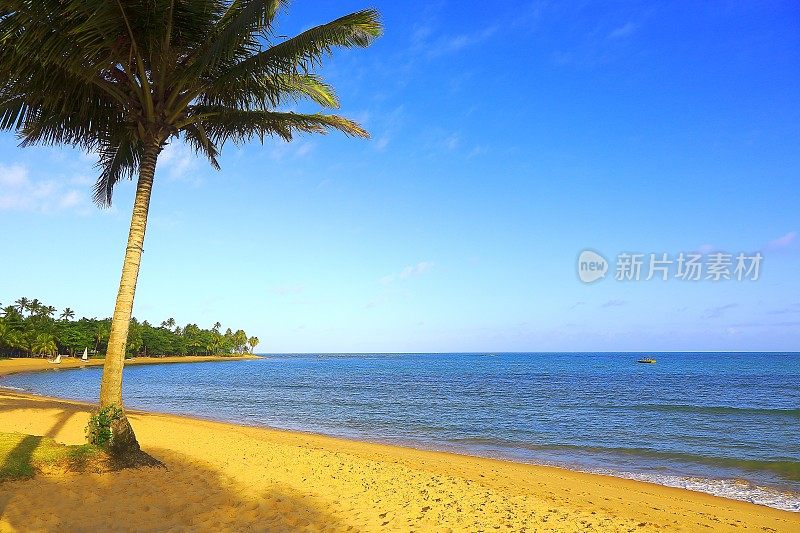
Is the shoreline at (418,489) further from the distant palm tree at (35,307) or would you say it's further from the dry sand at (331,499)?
the distant palm tree at (35,307)

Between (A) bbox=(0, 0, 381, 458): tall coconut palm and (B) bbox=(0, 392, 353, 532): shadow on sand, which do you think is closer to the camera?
(B) bbox=(0, 392, 353, 532): shadow on sand

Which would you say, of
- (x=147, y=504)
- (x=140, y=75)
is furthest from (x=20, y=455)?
(x=140, y=75)

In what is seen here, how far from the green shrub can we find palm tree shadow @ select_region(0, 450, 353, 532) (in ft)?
2.38

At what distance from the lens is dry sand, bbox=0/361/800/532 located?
665 cm

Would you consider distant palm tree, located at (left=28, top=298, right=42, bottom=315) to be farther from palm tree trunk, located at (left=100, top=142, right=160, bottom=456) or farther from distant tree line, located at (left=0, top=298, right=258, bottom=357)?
palm tree trunk, located at (left=100, top=142, right=160, bottom=456)

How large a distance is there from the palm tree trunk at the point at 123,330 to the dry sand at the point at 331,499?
2.22ft

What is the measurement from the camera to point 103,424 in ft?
28.0

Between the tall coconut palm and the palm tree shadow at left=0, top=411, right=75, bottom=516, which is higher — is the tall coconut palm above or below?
above

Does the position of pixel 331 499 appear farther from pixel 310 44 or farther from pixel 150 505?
pixel 310 44

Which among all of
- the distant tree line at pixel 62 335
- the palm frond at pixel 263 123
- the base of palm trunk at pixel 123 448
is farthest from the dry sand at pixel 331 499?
the distant tree line at pixel 62 335

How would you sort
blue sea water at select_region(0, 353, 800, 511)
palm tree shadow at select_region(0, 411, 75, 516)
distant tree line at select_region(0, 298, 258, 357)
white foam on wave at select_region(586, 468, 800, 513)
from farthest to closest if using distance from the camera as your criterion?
distant tree line at select_region(0, 298, 258, 357) < blue sea water at select_region(0, 353, 800, 511) < white foam on wave at select_region(586, 468, 800, 513) < palm tree shadow at select_region(0, 411, 75, 516)

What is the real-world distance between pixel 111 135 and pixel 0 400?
19.3 meters

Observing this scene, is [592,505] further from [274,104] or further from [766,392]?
[766,392]

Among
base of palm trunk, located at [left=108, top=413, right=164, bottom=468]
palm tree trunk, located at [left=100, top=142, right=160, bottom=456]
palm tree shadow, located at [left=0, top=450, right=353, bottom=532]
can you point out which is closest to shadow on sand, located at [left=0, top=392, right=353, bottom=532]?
palm tree shadow, located at [left=0, top=450, right=353, bottom=532]
